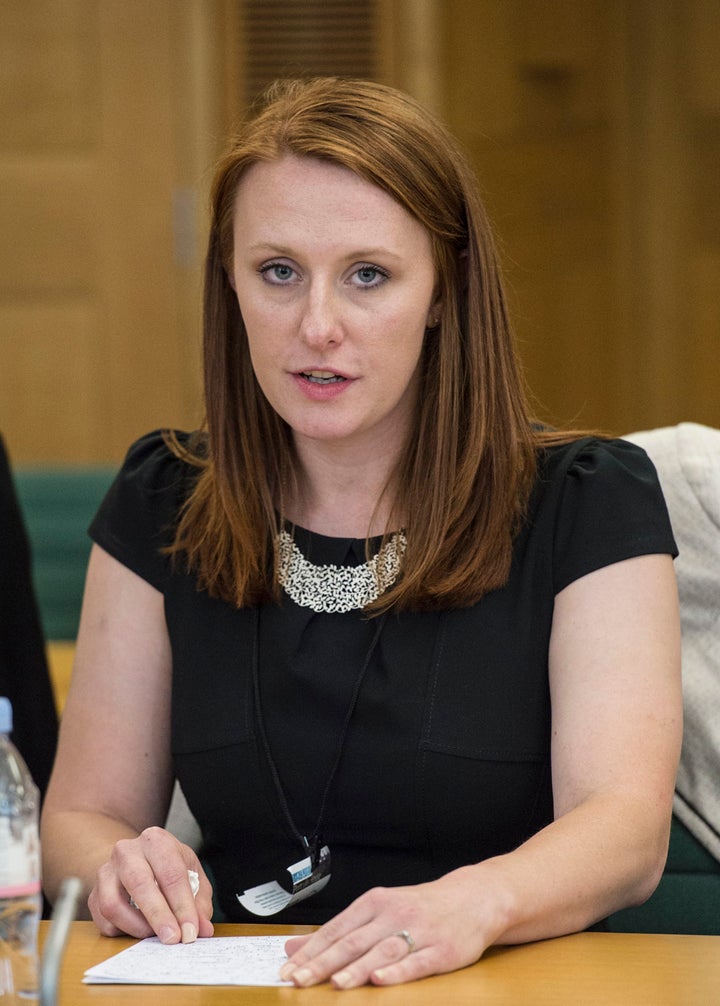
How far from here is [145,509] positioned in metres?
1.97

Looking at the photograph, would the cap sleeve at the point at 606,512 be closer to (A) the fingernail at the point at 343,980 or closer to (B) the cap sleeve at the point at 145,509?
(B) the cap sleeve at the point at 145,509

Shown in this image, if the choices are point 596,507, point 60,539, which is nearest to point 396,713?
point 596,507

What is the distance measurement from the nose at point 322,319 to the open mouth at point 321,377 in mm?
42

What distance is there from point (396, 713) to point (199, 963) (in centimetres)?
50

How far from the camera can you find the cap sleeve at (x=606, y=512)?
1.70 metres

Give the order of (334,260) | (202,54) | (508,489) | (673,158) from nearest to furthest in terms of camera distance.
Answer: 1. (334,260)
2. (508,489)
3. (202,54)
4. (673,158)

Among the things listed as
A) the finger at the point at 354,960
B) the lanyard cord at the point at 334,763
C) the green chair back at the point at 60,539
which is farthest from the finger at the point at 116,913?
the green chair back at the point at 60,539

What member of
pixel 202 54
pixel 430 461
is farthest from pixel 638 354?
pixel 430 461

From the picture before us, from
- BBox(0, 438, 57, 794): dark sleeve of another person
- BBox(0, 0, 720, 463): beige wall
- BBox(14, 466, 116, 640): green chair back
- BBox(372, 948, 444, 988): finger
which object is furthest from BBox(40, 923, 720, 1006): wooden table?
BBox(0, 0, 720, 463): beige wall

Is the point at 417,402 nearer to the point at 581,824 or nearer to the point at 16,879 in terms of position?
the point at 581,824

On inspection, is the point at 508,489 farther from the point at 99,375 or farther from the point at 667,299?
the point at 667,299

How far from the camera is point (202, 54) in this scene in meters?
5.05

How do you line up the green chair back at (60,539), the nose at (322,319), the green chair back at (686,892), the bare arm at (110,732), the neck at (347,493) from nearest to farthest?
the nose at (322,319) < the bare arm at (110,732) < the neck at (347,493) < the green chair back at (686,892) < the green chair back at (60,539)

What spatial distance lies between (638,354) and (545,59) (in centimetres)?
115
